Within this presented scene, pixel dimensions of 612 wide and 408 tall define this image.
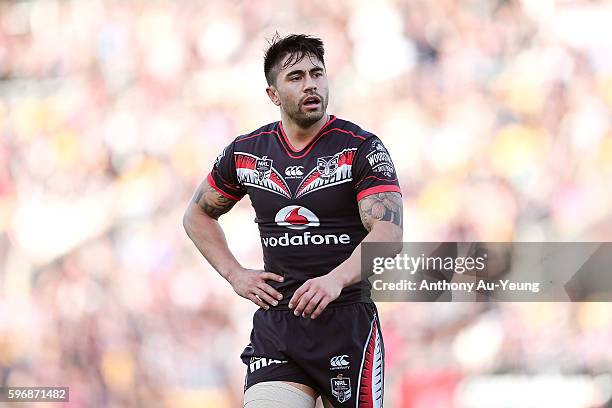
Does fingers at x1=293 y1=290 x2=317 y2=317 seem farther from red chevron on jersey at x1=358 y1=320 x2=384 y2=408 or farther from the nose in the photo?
the nose

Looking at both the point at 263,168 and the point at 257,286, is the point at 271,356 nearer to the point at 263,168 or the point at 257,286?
the point at 257,286

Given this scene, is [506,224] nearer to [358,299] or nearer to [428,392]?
[428,392]

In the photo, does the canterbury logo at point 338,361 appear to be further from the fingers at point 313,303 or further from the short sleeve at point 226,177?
the short sleeve at point 226,177

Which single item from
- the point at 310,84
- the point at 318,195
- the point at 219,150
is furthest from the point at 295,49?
the point at 219,150

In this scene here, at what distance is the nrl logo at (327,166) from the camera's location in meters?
3.57

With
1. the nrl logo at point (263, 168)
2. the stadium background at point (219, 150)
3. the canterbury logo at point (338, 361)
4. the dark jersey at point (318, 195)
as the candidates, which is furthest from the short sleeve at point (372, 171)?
the stadium background at point (219, 150)

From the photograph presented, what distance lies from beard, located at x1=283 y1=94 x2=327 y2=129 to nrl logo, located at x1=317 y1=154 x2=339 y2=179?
15 centimetres

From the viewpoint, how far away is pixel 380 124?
5621 mm

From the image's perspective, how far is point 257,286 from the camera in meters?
3.66

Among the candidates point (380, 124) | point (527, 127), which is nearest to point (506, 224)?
point (527, 127)

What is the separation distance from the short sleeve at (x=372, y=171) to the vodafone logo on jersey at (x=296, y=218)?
7.7 inches

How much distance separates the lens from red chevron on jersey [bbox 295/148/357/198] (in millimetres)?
3564

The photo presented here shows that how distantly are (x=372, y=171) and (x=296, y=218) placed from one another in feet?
1.11

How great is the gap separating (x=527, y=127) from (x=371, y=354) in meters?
2.31
